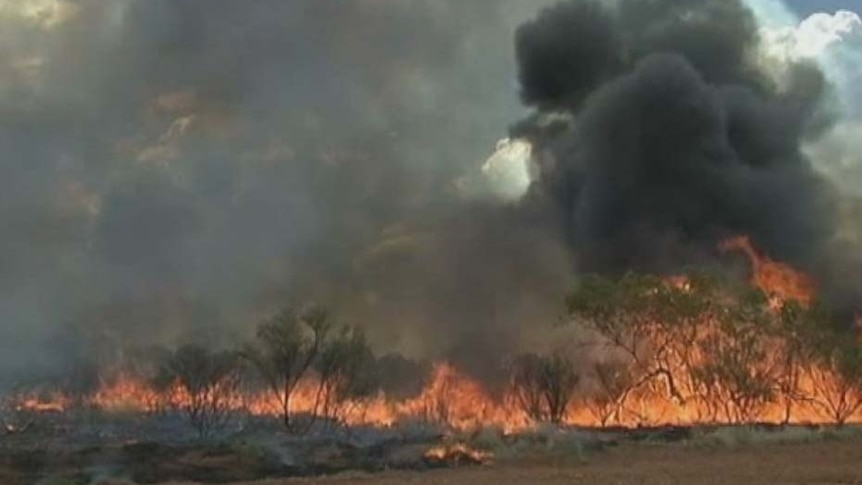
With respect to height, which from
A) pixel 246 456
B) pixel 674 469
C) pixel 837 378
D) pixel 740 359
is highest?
pixel 740 359

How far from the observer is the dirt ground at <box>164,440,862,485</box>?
30.6 m

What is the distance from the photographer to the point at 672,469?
3416cm

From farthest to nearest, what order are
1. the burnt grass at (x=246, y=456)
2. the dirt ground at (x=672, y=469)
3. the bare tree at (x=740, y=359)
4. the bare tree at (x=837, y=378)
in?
the bare tree at (x=837, y=378), the bare tree at (x=740, y=359), the burnt grass at (x=246, y=456), the dirt ground at (x=672, y=469)

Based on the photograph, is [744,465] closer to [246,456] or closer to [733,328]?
[246,456]

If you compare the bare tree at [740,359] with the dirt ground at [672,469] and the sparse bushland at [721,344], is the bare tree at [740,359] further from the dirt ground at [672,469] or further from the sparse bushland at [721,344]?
the dirt ground at [672,469]

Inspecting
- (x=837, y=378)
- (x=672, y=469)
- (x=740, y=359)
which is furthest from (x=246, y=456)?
(x=837, y=378)

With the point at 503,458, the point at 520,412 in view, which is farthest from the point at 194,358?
the point at 503,458

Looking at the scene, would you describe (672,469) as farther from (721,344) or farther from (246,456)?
(721,344)

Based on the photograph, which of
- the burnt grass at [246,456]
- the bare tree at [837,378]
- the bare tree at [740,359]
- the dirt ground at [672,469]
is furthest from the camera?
the bare tree at [837,378]

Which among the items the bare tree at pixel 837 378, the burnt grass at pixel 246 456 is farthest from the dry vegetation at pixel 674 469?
the bare tree at pixel 837 378

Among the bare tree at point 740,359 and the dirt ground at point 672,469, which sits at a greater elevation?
the bare tree at point 740,359

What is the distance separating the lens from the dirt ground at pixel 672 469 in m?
30.6

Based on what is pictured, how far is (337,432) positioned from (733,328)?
20.5 meters

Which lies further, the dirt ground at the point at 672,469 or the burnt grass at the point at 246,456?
the burnt grass at the point at 246,456
